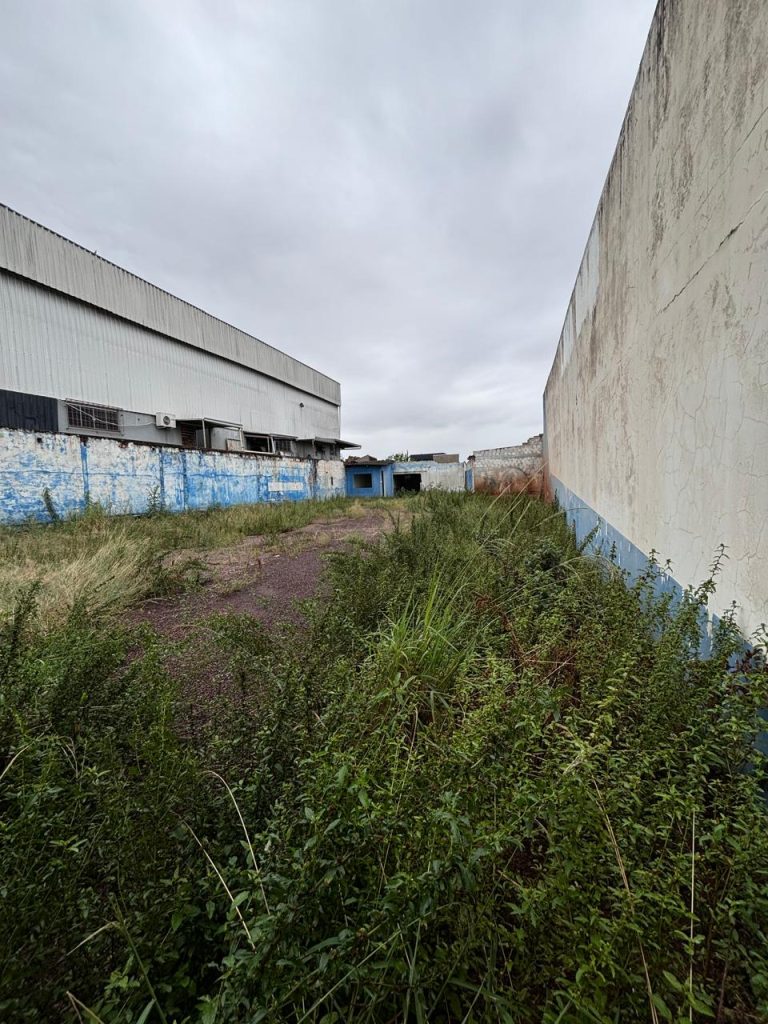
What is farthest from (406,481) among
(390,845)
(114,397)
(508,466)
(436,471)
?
(390,845)

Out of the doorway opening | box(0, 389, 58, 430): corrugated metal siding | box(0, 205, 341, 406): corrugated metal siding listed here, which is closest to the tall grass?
box(0, 389, 58, 430): corrugated metal siding

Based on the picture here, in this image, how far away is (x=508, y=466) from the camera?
47.1 feet

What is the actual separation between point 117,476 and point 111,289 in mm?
9132

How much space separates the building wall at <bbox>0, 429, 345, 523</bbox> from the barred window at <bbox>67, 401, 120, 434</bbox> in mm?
4048

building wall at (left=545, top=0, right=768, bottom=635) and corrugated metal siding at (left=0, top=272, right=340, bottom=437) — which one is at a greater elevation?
corrugated metal siding at (left=0, top=272, right=340, bottom=437)

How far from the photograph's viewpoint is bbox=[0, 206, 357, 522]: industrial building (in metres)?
9.59

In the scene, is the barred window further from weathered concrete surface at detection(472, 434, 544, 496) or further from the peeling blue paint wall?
weathered concrete surface at detection(472, 434, 544, 496)

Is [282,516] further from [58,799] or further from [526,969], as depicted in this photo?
[526,969]

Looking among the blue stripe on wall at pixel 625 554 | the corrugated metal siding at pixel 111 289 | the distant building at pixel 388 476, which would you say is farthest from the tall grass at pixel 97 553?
the distant building at pixel 388 476

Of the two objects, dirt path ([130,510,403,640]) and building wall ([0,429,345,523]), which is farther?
building wall ([0,429,345,523])

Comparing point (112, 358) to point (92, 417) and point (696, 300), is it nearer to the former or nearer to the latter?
point (92, 417)

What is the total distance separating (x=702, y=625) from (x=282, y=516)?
9206mm

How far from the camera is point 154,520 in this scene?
29.0 feet

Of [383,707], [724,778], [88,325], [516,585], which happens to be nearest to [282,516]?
[516,585]
